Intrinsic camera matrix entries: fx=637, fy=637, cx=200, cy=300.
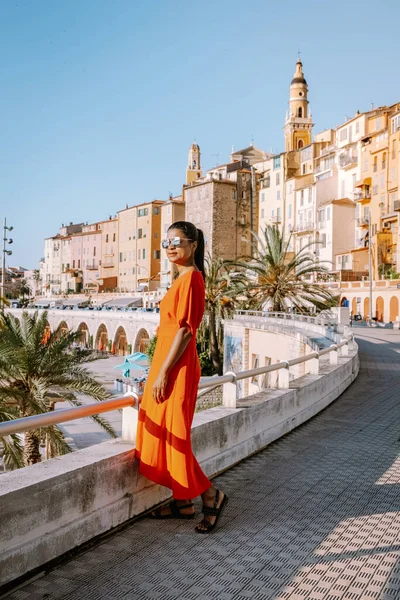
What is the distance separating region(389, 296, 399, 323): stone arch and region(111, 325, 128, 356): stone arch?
2709cm

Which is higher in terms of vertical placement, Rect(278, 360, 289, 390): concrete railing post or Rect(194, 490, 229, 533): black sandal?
Rect(278, 360, 289, 390): concrete railing post

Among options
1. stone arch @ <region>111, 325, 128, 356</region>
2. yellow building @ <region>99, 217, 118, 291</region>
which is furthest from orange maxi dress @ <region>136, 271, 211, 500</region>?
yellow building @ <region>99, 217, 118, 291</region>

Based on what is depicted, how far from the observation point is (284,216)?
79500 millimetres

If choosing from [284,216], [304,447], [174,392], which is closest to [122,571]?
[174,392]

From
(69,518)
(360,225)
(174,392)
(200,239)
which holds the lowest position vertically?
(69,518)

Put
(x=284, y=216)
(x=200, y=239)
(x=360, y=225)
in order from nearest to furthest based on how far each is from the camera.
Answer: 1. (x=200, y=239)
2. (x=360, y=225)
3. (x=284, y=216)

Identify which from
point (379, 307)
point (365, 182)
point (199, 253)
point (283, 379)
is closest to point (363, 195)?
point (365, 182)

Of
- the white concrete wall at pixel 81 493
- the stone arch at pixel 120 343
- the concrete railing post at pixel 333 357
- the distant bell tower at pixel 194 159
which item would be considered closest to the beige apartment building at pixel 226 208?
the stone arch at pixel 120 343

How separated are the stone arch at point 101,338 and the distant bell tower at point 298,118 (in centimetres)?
3863

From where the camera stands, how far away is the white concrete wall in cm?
326

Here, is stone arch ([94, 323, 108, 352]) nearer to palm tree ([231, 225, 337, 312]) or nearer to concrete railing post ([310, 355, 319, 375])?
palm tree ([231, 225, 337, 312])

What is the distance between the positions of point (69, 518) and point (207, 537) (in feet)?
3.03

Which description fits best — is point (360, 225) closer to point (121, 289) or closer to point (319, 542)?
point (121, 289)

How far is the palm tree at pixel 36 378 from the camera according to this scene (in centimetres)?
1473
